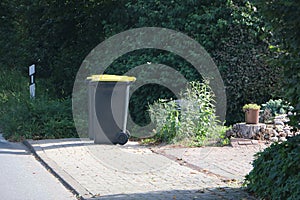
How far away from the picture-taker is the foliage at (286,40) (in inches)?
250

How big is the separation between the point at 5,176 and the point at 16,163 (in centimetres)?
125

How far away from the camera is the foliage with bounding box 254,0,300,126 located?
636cm

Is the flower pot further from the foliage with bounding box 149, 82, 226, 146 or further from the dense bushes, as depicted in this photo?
the dense bushes

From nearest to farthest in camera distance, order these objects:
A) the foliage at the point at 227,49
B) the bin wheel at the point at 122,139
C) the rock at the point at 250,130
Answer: the rock at the point at 250,130 < the bin wheel at the point at 122,139 < the foliage at the point at 227,49

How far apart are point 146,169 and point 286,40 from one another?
383cm

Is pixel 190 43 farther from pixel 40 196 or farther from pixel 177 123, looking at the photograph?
pixel 40 196

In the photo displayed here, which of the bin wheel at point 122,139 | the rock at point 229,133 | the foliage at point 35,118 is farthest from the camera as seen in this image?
the foliage at point 35,118

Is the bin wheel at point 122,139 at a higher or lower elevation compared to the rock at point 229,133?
lower

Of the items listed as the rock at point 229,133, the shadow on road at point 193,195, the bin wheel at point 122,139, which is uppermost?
the rock at point 229,133

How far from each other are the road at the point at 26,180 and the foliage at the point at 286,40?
123 inches

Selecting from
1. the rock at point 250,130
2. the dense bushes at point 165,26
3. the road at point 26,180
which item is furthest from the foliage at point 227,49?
the road at point 26,180

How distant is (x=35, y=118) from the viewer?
46.5 ft

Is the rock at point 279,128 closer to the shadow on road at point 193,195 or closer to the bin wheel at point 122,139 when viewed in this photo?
the bin wheel at point 122,139

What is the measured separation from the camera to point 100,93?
12492 mm
